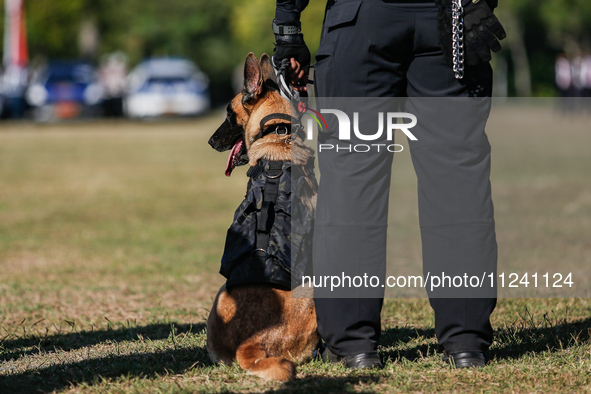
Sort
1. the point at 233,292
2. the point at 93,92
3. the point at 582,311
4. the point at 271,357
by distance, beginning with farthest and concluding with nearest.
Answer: the point at 93,92 < the point at 582,311 < the point at 233,292 < the point at 271,357

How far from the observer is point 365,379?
2.85m

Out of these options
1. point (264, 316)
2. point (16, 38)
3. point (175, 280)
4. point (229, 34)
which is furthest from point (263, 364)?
point (229, 34)

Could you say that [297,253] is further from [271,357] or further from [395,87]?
[395,87]

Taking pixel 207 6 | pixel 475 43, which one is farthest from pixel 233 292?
pixel 207 6

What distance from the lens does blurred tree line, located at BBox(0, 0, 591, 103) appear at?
48.1 meters

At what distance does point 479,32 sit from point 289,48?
0.81m

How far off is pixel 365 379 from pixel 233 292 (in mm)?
647

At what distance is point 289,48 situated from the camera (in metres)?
3.14

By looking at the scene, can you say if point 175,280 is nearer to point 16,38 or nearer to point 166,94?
point 166,94

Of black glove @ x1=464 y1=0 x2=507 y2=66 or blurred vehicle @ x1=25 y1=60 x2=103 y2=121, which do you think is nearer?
black glove @ x1=464 y1=0 x2=507 y2=66

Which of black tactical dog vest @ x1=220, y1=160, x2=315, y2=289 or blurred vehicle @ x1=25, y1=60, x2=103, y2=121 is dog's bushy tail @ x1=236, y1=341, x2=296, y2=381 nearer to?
black tactical dog vest @ x1=220, y1=160, x2=315, y2=289

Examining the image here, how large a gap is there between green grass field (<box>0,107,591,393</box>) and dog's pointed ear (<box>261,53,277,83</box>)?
4.35 feet

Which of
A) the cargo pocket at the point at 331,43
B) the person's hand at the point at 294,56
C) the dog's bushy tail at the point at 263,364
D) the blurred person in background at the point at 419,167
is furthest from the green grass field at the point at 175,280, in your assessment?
the person's hand at the point at 294,56

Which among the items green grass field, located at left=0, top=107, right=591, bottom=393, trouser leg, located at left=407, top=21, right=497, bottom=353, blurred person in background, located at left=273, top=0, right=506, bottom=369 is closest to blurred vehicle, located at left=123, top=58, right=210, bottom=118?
green grass field, located at left=0, top=107, right=591, bottom=393
